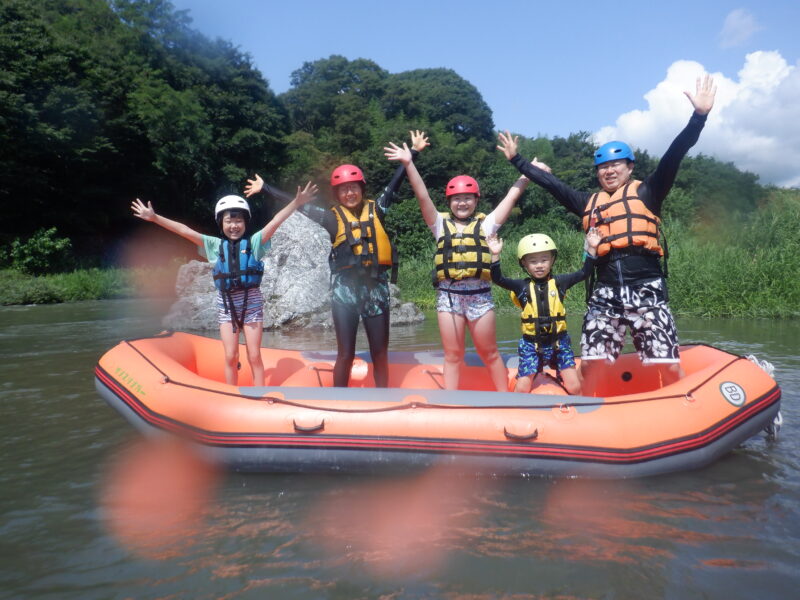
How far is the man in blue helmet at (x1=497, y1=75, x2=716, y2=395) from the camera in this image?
321 centimetres

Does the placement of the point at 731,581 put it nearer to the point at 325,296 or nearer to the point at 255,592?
the point at 255,592

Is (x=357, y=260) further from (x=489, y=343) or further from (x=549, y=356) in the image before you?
(x=549, y=356)

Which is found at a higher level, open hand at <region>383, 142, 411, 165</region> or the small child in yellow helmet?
open hand at <region>383, 142, 411, 165</region>

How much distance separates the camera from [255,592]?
6.82ft

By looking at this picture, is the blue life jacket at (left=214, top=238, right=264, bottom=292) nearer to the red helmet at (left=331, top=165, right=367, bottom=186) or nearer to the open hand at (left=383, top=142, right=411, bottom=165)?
the red helmet at (left=331, top=165, right=367, bottom=186)

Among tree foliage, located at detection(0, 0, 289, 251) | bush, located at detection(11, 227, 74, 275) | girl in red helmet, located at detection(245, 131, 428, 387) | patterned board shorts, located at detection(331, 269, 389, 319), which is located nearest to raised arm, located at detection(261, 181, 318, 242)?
girl in red helmet, located at detection(245, 131, 428, 387)

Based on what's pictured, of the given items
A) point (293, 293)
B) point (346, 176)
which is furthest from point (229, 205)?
point (293, 293)

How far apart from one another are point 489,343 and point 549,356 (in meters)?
0.38

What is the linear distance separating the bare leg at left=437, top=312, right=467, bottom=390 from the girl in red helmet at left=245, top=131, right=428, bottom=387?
Result: 0.39m

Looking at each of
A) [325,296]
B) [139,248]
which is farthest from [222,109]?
[325,296]

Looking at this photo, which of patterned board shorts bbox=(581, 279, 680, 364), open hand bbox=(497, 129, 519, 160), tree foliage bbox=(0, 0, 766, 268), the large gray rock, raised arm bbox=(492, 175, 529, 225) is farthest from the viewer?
tree foliage bbox=(0, 0, 766, 268)

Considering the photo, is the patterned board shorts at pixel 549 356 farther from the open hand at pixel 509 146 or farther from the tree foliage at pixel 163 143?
the tree foliage at pixel 163 143

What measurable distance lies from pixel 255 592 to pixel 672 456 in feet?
6.73

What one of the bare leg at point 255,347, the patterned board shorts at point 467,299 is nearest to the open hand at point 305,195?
the bare leg at point 255,347
